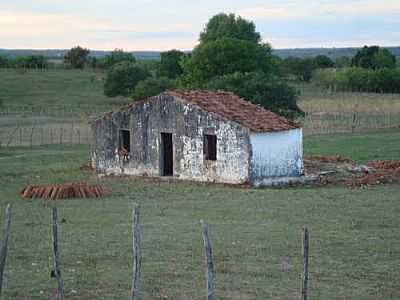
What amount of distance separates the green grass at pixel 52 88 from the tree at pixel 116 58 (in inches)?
457

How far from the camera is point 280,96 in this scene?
59.6m

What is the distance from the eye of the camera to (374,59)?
13088cm

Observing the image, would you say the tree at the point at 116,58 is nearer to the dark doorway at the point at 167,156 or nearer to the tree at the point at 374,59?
the tree at the point at 374,59

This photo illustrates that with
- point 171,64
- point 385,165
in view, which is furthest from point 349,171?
point 171,64

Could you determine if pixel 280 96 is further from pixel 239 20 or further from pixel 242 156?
pixel 239 20

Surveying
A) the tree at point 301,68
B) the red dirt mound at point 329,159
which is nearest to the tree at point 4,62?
the tree at point 301,68

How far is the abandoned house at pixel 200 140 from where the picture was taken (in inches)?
1419

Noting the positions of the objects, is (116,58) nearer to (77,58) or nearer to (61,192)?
(77,58)

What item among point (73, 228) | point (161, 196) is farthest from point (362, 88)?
point (73, 228)

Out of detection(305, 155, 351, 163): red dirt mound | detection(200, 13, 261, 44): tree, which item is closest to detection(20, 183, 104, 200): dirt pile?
detection(305, 155, 351, 163): red dirt mound

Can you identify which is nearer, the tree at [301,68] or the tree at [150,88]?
the tree at [150,88]

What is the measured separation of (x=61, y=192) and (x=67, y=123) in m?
38.5

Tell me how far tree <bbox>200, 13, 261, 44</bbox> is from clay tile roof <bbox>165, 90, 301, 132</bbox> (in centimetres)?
6679

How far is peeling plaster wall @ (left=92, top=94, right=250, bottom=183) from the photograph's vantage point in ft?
119
